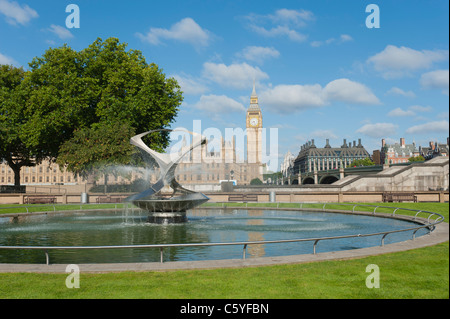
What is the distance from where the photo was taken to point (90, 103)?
4506 cm

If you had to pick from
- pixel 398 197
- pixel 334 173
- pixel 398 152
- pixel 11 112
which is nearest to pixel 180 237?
pixel 398 197

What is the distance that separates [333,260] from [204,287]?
13.5 ft

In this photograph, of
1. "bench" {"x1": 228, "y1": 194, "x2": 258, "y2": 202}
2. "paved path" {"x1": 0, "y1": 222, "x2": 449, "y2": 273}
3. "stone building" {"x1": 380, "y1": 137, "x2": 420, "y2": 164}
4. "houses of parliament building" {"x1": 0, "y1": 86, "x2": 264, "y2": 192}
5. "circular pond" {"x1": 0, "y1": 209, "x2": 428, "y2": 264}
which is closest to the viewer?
"paved path" {"x1": 0, "y1": 222, "x2": 449, "y2": 273}

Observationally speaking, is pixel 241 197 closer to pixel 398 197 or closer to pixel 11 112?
pixel 398 197

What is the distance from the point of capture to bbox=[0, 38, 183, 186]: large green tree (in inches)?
1622

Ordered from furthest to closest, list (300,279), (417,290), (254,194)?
(254,194) < (300,279) < (417,290)

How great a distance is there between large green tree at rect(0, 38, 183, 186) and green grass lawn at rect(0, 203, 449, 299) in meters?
33.2

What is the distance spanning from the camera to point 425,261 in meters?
9.80

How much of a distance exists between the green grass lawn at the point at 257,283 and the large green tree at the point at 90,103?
109 feet

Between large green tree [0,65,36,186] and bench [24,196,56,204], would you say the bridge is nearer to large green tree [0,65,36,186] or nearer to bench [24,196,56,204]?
bench [24,196,56,204]

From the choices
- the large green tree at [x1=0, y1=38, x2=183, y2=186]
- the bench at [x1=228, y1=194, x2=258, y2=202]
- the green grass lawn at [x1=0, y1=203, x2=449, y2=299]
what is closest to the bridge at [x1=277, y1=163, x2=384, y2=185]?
the bench at [x1=228, y1=194, x2=258, y2=202]

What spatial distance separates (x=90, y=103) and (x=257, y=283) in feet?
136
